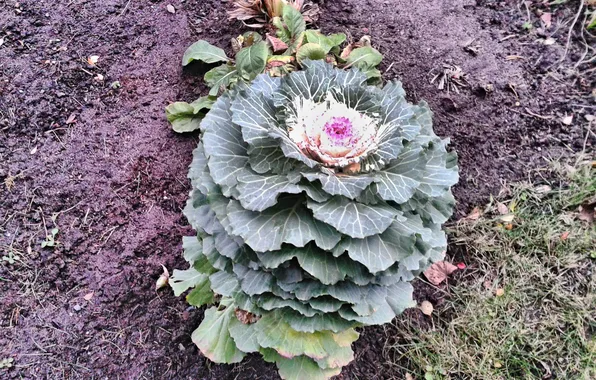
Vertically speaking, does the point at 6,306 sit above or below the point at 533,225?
below

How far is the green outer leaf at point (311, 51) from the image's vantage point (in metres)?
2.40

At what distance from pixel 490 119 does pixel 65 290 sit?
2526 millimetres

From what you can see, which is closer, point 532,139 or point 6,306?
point 6,306

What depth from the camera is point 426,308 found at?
2.24m

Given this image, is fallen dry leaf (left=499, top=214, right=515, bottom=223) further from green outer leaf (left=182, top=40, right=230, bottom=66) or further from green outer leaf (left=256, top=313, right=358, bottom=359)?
green outer leaf (left=182, top=40, right=230, bottom=66)

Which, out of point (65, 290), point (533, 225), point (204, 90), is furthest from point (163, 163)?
point (533, 225)

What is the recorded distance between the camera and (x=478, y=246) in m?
2.36

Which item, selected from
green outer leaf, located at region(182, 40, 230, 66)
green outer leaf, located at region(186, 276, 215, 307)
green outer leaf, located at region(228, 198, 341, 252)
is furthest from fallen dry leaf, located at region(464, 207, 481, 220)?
green outer leaf, located at region(182, 40, 230, 66)

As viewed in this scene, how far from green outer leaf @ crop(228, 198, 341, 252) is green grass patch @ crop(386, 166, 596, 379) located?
107 cm

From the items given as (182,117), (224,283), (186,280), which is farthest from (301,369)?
(182,117)

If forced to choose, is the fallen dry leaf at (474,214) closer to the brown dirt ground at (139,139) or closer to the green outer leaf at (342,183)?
the brown dirt ground at (139,139)

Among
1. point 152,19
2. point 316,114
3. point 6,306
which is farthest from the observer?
point 152,19

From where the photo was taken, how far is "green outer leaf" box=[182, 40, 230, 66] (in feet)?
8.59

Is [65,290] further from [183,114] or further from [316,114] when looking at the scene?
[316,114]
